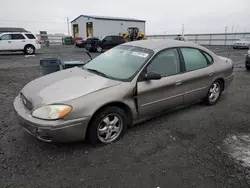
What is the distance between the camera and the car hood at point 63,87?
2594mm

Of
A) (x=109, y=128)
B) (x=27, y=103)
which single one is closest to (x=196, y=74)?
(x=109, y=128)

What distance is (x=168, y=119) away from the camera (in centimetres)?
382

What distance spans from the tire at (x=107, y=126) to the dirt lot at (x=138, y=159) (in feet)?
0.43

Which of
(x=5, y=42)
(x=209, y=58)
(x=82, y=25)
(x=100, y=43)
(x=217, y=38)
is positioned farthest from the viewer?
(x=82, y=25)

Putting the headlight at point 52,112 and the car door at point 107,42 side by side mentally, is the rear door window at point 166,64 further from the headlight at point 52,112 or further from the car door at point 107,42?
the car door at point 107,42

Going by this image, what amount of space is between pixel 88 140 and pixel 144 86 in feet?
3.85

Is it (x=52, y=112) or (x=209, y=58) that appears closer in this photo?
(x=52, y=112)

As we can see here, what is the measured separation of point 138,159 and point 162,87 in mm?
1273

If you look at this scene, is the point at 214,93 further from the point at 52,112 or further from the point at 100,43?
the point at 100,43

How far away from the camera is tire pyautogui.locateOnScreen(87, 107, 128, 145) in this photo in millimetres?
2721

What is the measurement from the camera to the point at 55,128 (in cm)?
241

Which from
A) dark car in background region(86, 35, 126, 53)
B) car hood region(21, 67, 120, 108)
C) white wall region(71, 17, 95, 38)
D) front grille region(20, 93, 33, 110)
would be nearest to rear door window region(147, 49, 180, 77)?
car hood region(21, 67, 120, 108)

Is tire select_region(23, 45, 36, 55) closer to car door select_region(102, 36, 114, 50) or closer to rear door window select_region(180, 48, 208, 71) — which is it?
car door select_region(102, 36, 114, 50)

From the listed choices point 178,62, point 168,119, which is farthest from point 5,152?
point 178,62
